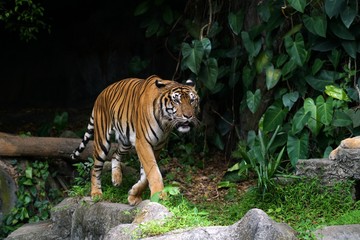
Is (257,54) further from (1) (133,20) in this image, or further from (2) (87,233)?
(1) (133,20)

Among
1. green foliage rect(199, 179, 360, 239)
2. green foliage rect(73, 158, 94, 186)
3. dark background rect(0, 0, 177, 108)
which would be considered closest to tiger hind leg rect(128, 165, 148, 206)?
green foliage rect(199, 179, 360, 239)

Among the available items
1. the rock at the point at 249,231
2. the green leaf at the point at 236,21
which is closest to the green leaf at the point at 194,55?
the green leaf at the point at 236,21

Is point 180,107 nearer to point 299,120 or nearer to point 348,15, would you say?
point 299,120

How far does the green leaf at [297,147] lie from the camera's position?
7.82 meters

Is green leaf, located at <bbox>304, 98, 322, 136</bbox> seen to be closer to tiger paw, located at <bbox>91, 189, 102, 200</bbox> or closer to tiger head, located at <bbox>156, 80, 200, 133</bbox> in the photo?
tiger head, located at <bbox>156, 80, 200, 133</bbox>

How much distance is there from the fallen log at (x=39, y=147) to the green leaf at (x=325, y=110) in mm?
2511

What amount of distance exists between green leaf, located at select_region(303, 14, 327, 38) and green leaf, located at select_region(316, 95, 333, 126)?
655 millimetres

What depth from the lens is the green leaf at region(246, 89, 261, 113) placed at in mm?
8320

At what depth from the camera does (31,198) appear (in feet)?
29.2

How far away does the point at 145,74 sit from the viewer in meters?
11.6

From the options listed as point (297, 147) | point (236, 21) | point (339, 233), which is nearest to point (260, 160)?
point (297, 147)

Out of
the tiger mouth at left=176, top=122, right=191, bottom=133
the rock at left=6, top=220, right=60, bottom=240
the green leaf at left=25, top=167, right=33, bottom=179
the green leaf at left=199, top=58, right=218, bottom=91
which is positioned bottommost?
the rock at left=6, top=220, right=60, bottom=240

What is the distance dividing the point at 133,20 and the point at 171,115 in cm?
500

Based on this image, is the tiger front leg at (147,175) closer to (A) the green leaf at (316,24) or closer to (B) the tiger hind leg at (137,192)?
(B) the tiger hind leg at (137,192)
